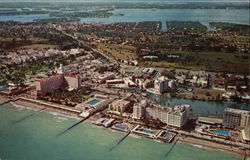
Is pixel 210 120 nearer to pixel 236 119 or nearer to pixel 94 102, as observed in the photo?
pixel 236 119

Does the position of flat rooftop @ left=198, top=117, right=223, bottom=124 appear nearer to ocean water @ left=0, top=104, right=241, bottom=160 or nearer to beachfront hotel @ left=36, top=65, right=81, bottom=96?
ocean water @ left=0, top=104, right=241, bottom=160

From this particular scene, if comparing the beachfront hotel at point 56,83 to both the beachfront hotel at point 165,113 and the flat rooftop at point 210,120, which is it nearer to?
the beachfront hotel at point 165,113

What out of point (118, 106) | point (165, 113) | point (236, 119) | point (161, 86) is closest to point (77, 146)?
point (118, 106)

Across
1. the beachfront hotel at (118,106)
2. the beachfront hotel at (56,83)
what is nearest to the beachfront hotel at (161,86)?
the beachfront hotel at (118,106)

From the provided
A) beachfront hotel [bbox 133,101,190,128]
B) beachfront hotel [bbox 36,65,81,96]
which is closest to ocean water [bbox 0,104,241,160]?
beachfront hotel [bbox 133,101,190,128]

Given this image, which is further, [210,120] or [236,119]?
[210,120]
